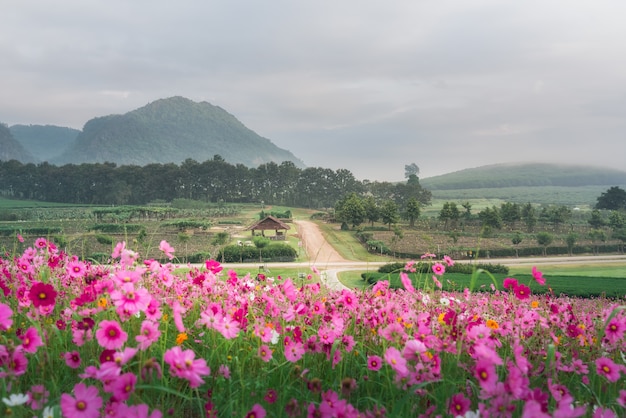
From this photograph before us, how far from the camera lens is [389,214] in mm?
14867

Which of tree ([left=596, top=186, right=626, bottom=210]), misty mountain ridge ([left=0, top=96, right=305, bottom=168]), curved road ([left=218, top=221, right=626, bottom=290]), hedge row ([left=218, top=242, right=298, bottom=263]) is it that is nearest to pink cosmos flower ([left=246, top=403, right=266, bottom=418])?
curved road ([left=218, top=221, right=626, bottom=290])

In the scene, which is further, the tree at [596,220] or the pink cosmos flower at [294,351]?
the tree at [596,220]

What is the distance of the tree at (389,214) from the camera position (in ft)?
48.5

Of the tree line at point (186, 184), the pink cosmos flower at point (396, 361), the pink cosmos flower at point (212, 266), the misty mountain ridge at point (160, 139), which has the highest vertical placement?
the misty mountain ridge at point (160, 139)

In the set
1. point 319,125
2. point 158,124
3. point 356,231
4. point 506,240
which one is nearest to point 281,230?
point 356,231

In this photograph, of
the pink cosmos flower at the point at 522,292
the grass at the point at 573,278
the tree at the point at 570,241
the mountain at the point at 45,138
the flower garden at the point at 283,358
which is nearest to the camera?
the flower garden at the point at 283,358

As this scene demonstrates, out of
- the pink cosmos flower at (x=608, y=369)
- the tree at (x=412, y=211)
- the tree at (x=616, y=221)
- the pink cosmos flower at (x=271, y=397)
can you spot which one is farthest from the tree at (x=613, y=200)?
the pink cosmos flower at (x=271, y=397)

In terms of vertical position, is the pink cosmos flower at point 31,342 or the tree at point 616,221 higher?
the pink cosmos flower at point 31,342

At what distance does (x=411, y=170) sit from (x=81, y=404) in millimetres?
18248

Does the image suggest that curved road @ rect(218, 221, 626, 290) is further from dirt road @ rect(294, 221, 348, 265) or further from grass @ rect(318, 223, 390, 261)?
grass @ rect(318, 223, 390, 261)

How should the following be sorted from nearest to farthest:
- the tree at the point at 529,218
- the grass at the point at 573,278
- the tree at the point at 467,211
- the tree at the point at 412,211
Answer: the grass at the point at 573,278
the tree at the point at 529,218
the tree at the point at 467,211
the tree at the point at 412,211

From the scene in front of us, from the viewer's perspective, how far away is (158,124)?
166ft

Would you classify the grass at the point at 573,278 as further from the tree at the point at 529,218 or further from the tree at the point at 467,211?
the tree at the point at 467,211

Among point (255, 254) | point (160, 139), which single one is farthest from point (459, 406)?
point (160, 139)
